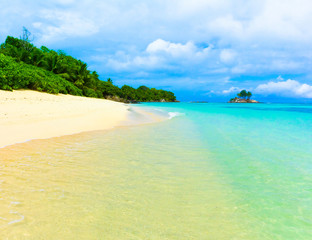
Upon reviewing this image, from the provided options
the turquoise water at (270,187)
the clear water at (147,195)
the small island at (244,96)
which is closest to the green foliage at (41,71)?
the clear water at (147,195)

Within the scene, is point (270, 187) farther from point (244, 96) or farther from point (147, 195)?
point (244, 96)

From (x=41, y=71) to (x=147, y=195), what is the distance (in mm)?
33458

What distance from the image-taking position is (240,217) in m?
3.02

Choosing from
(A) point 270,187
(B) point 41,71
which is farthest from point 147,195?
(B) point 41,71

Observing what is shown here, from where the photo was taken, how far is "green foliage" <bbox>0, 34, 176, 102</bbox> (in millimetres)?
18641

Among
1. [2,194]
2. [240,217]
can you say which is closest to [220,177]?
[240,217]

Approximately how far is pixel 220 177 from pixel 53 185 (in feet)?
11.5

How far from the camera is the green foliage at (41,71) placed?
18.6m

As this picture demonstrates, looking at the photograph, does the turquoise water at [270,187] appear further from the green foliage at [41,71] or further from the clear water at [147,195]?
the green foliage at [41,71]

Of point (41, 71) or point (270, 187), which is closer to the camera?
point (270, 187)

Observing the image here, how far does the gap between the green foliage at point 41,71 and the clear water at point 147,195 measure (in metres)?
16.2

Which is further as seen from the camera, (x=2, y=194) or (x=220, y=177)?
(x=220, y=177)

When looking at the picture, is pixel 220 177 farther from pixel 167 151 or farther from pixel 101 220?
pixel 101 220

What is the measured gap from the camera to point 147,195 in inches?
138
